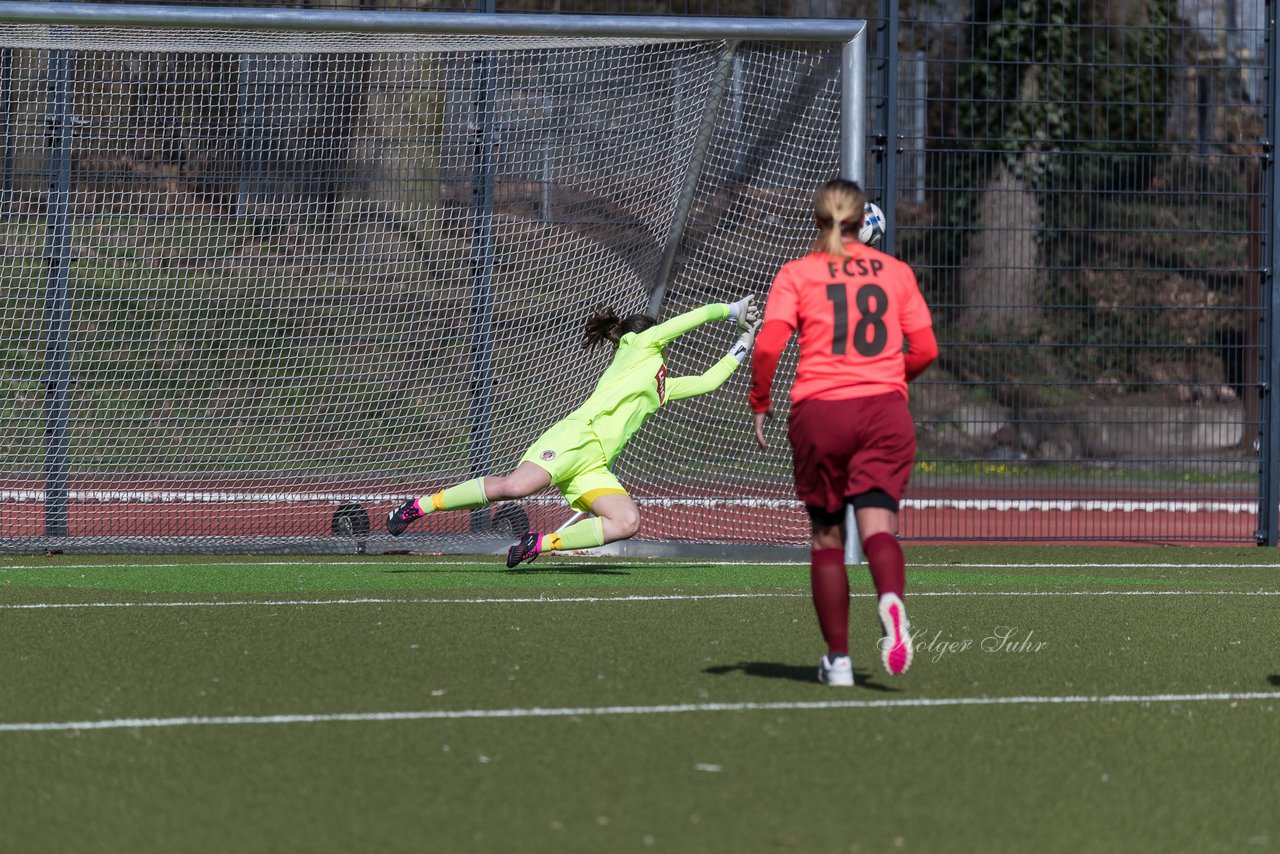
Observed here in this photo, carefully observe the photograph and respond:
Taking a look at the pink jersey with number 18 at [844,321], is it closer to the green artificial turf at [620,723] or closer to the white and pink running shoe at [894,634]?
the white and pink running shoe at [894,634]

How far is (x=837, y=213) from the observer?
5453 millimetres

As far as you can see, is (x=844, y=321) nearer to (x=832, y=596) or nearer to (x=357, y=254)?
(x=832, y=596)

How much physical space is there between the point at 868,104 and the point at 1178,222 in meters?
2.85

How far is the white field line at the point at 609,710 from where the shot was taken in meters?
4.77

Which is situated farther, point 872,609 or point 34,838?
point 872,609

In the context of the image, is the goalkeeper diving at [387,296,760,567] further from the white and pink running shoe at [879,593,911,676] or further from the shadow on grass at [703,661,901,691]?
the white and pink running shoe at [879,593,911,676]

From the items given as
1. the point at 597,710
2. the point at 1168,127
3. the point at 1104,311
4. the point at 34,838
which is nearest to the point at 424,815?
the point at 34,838

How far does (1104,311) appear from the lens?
12.4 meters

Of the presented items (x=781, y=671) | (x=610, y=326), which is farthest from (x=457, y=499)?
(x=781, y=671)

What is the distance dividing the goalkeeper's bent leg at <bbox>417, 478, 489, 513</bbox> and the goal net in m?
1.69

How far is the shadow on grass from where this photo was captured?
18.4ft

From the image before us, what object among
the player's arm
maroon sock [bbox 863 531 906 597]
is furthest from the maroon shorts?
the player's arm

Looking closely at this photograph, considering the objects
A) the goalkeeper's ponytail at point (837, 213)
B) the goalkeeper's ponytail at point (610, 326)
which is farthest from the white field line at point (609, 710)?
the goalkeeper's ponytail at point (610, 326)

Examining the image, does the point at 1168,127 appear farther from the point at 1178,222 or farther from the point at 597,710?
the point at 597,710
